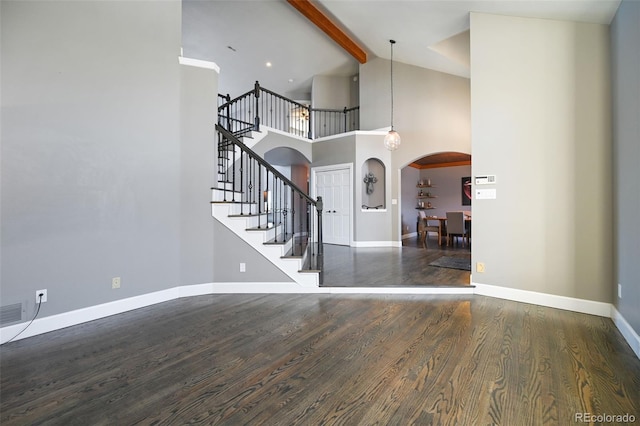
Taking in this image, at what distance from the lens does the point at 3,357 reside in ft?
6.50

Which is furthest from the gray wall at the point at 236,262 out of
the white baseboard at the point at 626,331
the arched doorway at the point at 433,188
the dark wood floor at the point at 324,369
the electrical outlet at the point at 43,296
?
the arched doorway at the point at 433,188

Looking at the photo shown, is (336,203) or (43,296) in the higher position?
(336,203)

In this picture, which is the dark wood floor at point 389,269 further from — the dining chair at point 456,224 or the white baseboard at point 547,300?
the dining chair at point 456,224

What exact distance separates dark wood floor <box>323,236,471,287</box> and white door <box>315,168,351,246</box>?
45.9 inches

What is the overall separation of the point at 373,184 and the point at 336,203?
1.10 metres

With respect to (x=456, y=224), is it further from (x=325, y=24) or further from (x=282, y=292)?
(x=325, y=24)

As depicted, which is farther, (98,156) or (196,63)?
(196,63)

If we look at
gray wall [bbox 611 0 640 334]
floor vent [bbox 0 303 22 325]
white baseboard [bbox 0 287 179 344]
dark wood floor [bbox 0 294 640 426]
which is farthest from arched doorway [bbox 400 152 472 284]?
floor vent [bbox 0 303 22 325]

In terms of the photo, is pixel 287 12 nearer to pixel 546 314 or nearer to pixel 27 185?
pixel 27 185

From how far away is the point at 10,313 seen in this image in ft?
7.33

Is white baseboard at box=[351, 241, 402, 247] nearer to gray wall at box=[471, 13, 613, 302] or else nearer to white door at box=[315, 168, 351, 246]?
white door at box=[315, 168, 351, 246]

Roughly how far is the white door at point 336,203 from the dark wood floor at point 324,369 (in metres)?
4.46

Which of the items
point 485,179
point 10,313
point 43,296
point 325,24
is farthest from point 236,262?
point 325,24

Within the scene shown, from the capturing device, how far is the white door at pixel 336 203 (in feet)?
23.4
